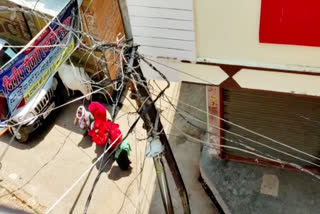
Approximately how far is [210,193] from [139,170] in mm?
1773

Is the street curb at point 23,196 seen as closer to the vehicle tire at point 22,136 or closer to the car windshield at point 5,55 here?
the vehicle tire at point 22,136

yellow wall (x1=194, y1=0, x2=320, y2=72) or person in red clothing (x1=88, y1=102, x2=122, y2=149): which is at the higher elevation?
yellow wall (x1=194, y1=0, x2=320, y2=72)

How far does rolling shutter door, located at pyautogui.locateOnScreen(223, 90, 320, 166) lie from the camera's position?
8.36 meters

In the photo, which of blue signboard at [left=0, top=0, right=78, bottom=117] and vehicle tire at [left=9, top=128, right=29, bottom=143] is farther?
vehicle tire at [left=9, top=128, right=29, bottom=143]

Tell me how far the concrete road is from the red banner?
4.27 metres

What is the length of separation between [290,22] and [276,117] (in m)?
3.35

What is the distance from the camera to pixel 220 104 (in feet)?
29.2

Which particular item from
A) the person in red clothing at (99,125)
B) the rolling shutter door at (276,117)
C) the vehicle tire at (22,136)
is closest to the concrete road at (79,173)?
the vehicle tire at (22,136)

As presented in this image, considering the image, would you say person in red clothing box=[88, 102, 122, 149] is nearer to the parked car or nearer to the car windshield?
the parked car

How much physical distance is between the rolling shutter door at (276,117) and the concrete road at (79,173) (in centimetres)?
161

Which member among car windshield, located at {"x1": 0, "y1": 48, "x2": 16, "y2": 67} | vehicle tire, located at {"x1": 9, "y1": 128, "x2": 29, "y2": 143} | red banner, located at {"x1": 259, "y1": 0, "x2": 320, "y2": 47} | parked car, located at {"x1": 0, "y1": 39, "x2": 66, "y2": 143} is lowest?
vehicle tire, located at {"x1": 9, "y1": 128, "x2": 29, "y2": 143}

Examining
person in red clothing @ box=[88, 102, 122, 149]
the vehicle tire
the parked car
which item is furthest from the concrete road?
person in red clothing @ box=[88, 102, 122, 149]

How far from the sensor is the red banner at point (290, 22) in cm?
562

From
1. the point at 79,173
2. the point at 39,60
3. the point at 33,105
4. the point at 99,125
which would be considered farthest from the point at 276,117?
the point at 33,105
